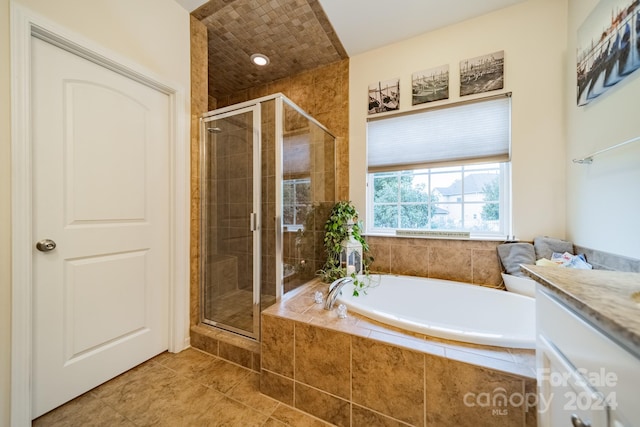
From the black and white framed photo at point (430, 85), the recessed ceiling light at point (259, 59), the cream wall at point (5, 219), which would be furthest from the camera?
the recessed ceiling light at point (259, 59)

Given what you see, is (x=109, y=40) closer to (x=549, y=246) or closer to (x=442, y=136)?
(x=442, y=136)

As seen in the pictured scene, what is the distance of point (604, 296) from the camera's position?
52 cm

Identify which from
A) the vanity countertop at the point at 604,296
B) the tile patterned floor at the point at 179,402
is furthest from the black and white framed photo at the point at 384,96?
the tile patterned floor at the point at 179,402

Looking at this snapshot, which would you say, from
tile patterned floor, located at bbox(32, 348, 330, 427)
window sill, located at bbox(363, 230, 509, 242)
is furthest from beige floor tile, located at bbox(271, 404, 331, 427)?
window sill, located at bbox(363, 230, 509, 242)

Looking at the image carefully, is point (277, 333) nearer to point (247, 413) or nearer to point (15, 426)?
point (247, 413)

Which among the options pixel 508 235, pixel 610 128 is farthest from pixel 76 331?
pixel 610 128

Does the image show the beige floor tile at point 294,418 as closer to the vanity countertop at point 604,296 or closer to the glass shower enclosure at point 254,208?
the glass shower enclosure at point 254,208

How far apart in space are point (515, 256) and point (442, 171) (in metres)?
0.83

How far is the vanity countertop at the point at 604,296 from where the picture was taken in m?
0.39

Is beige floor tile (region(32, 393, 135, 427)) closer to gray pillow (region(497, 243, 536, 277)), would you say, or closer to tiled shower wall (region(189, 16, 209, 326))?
tiled shower wall (region(189, 16, 209, 326))

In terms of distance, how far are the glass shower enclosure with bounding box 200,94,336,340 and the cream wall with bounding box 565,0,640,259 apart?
69.8 inches

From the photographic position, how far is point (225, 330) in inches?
65.2

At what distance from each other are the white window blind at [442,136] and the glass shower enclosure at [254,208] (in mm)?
632

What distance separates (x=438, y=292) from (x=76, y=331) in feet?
7.53
